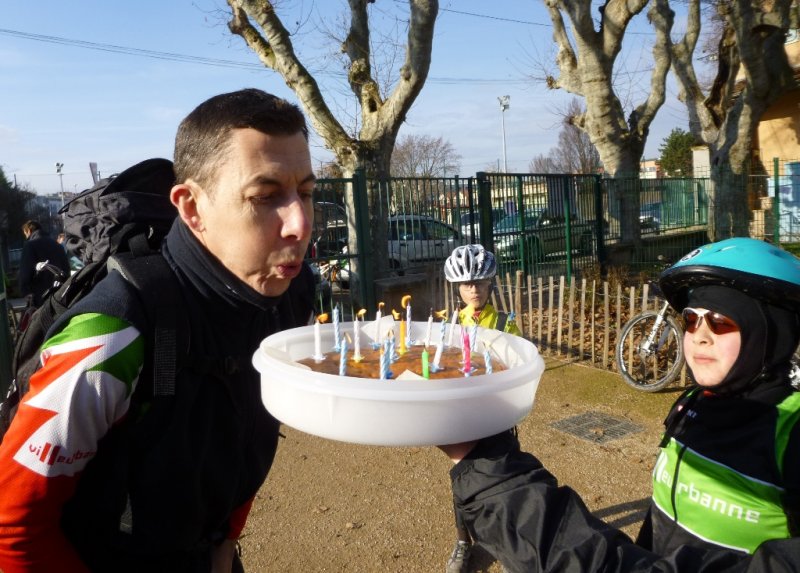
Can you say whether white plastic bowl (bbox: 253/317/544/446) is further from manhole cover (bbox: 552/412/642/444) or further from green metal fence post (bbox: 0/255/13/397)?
green metal fence post (bbox: 0/255/13/397)

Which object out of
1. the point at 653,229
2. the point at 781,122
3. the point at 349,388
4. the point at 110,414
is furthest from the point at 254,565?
Result: the point at 781,122

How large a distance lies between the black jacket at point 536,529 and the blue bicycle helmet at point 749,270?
2.72 feet

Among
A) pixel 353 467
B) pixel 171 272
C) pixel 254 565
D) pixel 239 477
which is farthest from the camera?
pixel 353 467

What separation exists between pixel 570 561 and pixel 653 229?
53.8ft

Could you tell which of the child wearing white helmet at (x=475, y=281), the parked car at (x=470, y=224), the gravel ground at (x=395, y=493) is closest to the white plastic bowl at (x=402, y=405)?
the gravel ground at (x=395, y=493)

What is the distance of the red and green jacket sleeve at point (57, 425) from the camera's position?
1.28 metres

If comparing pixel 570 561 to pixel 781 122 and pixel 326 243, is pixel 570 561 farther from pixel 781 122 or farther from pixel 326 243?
pixel 781 122

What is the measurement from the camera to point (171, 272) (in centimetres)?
154

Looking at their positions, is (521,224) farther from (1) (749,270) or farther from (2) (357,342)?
(2) (357,342)

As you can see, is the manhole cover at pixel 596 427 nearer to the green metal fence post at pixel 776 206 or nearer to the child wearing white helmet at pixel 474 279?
the child wearing white helmet at pixel 474 279

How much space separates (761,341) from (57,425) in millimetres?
1966

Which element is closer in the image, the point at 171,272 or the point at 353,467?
the point at 171,272

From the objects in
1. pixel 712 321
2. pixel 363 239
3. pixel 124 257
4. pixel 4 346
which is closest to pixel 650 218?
pixel 363 239

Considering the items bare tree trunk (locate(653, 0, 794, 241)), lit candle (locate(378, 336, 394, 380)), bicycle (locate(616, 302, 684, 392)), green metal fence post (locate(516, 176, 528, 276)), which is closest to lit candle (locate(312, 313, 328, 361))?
lit candle (locate(378, 336, 394, 380))
